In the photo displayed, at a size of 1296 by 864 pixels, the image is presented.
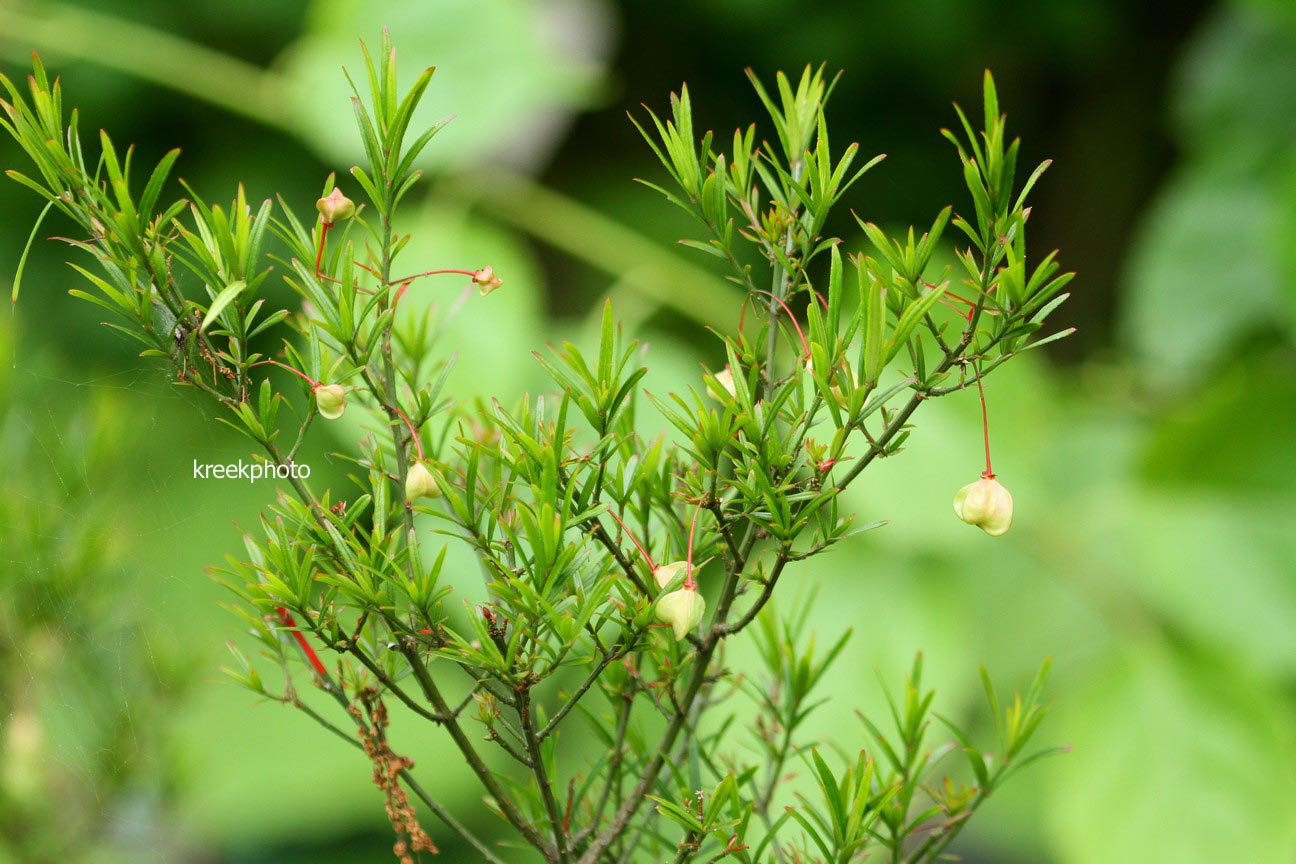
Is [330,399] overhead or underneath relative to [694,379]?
underneath

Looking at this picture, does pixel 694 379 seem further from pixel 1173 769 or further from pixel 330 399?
pixel 330 399

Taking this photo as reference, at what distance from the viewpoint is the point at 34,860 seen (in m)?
0.32

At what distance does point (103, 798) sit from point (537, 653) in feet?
0.66

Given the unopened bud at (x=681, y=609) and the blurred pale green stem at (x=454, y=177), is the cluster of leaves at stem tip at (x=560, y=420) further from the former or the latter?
the blurred pale green stem at (x=454, y=177)

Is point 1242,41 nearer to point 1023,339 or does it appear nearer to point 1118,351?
point 1118,351

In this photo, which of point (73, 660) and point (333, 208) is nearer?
point (333, 208)

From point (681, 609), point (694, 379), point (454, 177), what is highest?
point (454, 177)

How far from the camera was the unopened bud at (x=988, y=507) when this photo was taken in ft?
0.56

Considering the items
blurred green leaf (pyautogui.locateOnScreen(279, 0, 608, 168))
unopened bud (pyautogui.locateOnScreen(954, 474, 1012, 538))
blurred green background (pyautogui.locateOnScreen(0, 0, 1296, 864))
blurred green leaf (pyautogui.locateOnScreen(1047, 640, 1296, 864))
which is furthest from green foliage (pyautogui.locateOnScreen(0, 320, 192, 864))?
blurred green leaf (pyautogui.locateOnScreen(1047, 640, 1296, 864))

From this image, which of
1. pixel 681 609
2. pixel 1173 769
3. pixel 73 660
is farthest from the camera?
pixel 1173 769

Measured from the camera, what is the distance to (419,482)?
0.58 ft

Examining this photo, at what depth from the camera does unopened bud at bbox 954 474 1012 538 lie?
17 cm

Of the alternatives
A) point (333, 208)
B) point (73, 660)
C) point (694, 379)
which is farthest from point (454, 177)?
point (333, 208)

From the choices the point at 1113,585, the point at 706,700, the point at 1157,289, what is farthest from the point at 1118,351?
the point at 706,700
